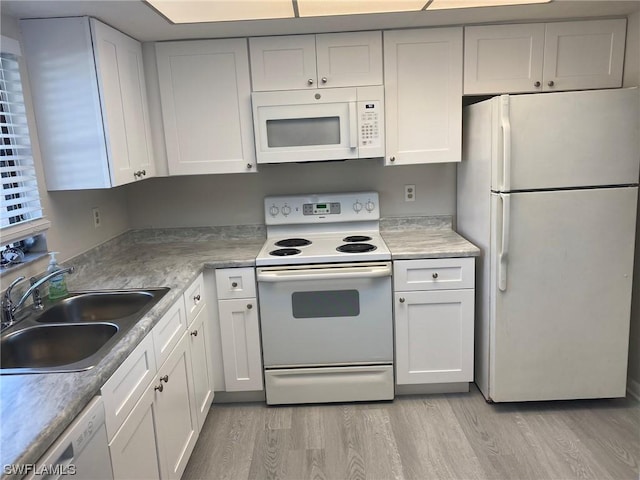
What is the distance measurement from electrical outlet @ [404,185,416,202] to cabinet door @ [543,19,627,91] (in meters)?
0.93

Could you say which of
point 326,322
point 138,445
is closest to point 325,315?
point 326,322

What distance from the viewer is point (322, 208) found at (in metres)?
2.98

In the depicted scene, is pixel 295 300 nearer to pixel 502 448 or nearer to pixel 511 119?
pixel 502 448

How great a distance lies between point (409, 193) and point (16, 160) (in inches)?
84.0

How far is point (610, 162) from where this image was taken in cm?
224

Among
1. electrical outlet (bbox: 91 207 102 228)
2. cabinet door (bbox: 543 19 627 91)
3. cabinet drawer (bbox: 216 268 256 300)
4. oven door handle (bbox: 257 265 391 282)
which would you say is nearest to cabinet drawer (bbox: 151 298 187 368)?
cabinet drawer (bbox: 216 268 256 300)

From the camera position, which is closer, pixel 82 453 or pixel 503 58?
pixel 82 453

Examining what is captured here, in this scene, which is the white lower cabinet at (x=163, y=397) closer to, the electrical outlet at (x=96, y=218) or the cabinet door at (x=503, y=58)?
the electrical outlet at (x=96, y=218)

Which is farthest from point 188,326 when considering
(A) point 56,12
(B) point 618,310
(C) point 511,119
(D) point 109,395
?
(B) point 618,310

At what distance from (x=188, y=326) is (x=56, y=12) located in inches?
56.7

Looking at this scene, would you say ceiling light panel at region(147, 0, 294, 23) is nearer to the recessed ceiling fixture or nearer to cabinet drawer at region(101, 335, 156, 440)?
the recessed ceiling fixture

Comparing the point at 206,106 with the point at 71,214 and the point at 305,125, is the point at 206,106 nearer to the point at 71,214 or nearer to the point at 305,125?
the point at 305,125

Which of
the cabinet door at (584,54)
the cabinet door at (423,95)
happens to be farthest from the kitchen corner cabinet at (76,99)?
the cabinet door at (584,54)

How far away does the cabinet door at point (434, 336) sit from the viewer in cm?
255
